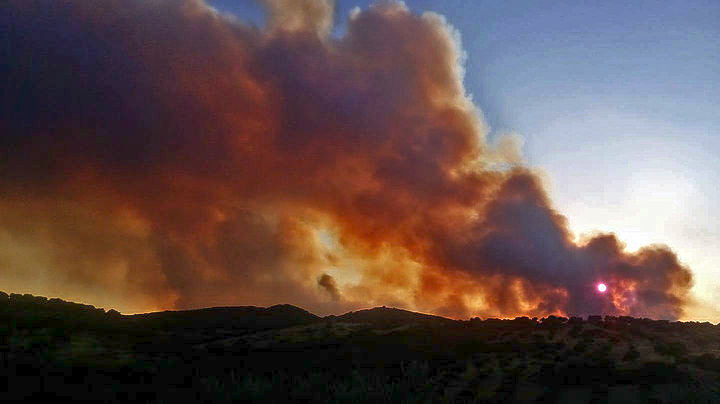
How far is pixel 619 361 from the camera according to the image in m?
36.4

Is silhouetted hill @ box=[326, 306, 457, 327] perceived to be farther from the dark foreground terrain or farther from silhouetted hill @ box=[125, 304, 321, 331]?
the dark foreground terrain

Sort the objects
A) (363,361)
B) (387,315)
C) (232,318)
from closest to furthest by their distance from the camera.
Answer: (363,361) < (387,315) < (232,318)

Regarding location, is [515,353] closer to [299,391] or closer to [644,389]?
[644,389]

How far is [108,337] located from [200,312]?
160 feet

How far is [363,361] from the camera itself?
41.3 metres

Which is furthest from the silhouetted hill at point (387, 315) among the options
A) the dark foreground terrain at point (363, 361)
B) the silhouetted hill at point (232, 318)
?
the dark foreground terrain at point (363, 361)

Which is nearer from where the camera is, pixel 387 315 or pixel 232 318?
pixel 387 315

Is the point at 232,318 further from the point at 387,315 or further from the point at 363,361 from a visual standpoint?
the point at 363,361

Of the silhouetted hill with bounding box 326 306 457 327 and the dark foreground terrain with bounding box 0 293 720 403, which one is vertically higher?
the silhouetted hill with bounding box 326 306 457 327

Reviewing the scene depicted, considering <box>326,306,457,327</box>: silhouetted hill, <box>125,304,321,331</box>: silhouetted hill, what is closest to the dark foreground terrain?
<box>125,304,321,331</box>: silhouetted hill

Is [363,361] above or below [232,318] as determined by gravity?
below

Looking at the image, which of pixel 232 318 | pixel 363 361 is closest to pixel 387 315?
pixel 232 318

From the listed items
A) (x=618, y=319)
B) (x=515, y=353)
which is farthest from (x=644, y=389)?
(x=618, y=319)

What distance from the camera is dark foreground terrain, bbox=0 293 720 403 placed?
14328mm
